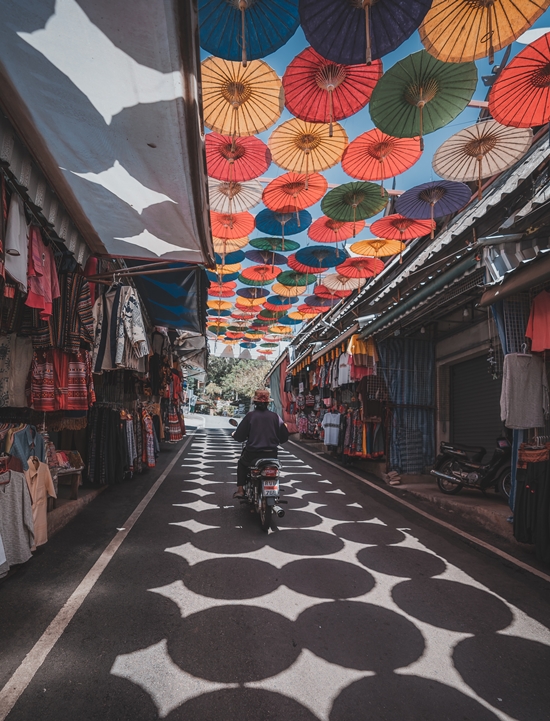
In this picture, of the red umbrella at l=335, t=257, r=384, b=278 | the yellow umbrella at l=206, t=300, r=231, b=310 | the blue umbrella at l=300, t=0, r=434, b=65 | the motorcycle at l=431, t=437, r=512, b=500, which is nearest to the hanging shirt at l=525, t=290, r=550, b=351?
the motorcycle at l=431, t=437, r=512, b=500

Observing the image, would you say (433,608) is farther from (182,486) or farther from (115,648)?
(182,486)

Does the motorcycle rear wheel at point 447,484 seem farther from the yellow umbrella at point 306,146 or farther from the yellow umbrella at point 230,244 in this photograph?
the yellow umbrella at point 230,244

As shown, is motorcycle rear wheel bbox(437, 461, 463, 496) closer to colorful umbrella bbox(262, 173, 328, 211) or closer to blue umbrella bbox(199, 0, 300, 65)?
colorful umbrella bbox(262, 173, 328, 211)

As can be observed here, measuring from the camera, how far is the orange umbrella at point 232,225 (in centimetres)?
807

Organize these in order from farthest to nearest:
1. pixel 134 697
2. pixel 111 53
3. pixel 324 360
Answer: pixel 324 360 → pixel 111 53 → pixel 134 697

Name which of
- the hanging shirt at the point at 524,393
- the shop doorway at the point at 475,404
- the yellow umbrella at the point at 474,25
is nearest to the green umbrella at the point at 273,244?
the shop doorway at the point at 475,404

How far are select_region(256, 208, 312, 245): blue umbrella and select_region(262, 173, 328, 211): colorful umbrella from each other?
1.72 feet

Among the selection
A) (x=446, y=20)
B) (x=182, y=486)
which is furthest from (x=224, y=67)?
(x=182, y=486)

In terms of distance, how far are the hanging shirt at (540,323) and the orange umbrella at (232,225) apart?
5.51 m

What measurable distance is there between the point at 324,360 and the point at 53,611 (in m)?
10.3

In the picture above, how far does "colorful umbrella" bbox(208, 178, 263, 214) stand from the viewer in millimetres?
7434

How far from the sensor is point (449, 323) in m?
9.20

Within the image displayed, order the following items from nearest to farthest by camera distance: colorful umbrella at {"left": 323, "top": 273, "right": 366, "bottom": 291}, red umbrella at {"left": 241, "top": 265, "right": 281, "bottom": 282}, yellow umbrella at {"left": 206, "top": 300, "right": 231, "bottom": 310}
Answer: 1. red umbrella at {"left": 241, "top": 265, "right": 281, "bottom": 282}
2. colorful umbrella at {"left": 323, "top": 273, "right": 366, "bottom": 291}
3. yellow umbrella at {"left": 206, "top": 300, "right": 231, "bottom": 310}

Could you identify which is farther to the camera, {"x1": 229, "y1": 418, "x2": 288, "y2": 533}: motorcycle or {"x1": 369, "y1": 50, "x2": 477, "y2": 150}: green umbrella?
{"x1": 229, "y1": 418, "x2": 288, "y2": 533}: motorcycle
